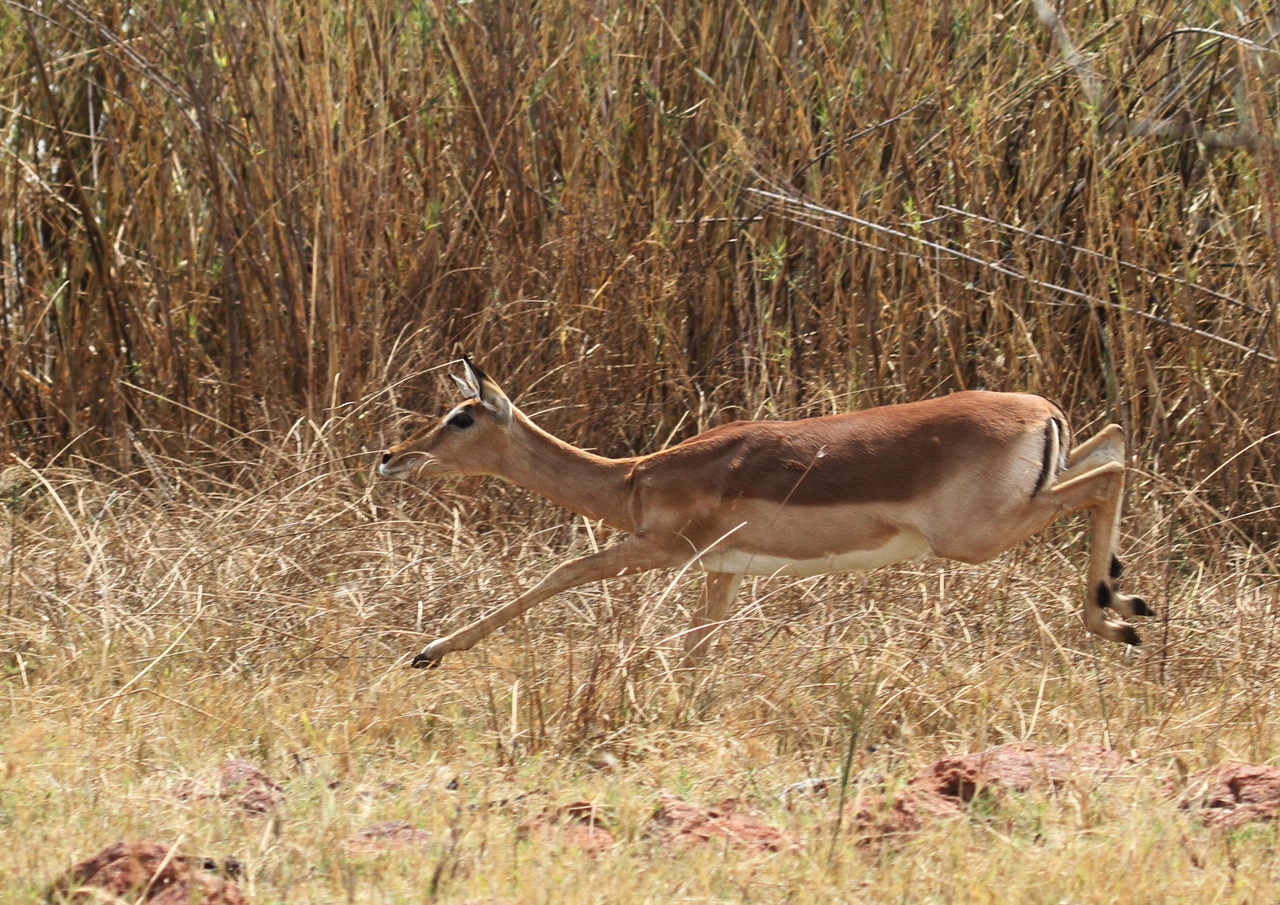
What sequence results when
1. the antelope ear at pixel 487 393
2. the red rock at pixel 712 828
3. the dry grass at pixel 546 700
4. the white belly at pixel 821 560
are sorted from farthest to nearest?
the antelope ear at pixel 487 393, the white belly at pixel 821 560, the red rock at pixel 712 828, the dry grass at pixel 546 700

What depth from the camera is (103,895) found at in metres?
2.93

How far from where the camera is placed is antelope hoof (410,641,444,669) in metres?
4.84

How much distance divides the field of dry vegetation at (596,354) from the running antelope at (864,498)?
157mm

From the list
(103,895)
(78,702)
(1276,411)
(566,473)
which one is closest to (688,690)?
(566,473)

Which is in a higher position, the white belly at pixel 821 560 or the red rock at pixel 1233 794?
the red rock at pixel 1233 794

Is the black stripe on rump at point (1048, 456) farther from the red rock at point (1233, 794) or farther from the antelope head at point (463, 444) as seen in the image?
the antelope head at point (463, 444)

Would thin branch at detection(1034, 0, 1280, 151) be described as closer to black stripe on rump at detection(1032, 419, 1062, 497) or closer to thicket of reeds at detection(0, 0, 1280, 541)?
thicket of reeds at detection(0, 0, 1280, 541)

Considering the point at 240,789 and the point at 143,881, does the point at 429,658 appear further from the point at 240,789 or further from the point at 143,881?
the point at 143,881

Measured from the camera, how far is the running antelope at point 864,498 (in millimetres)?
4973

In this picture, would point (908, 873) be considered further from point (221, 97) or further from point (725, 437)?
point (221, 97)

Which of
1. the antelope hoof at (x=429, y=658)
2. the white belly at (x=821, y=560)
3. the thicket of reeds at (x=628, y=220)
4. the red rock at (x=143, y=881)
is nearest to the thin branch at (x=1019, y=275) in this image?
the thicket of reeds at (x=628, y=220)

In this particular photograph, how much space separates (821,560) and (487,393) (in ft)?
4.04

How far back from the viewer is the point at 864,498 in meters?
5.03

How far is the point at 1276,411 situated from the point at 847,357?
156 centimetres
